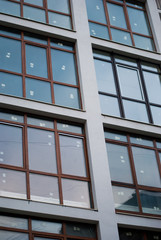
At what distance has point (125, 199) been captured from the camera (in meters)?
15.9

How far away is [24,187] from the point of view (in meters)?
14.7

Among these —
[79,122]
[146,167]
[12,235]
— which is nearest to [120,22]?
[79,122]

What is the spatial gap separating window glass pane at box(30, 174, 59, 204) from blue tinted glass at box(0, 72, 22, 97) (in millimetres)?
3369

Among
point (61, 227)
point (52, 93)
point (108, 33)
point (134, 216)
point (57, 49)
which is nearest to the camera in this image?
point (61, 227)

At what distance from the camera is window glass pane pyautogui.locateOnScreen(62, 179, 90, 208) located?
49.6 ft

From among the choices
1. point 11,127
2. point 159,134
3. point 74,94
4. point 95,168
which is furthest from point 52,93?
point 159,134

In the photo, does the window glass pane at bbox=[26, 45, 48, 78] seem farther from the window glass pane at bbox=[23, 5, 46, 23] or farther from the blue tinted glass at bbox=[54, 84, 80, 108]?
the window glass pane at bbox=[23, 5, 46, 23]

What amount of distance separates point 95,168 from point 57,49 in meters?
5.60

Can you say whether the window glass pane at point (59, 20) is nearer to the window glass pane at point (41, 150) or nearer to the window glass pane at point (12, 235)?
the window glass pane at point (41, 150)

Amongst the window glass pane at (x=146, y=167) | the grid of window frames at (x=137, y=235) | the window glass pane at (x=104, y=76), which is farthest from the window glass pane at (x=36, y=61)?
the grid of window frames at (x=137, y=235)

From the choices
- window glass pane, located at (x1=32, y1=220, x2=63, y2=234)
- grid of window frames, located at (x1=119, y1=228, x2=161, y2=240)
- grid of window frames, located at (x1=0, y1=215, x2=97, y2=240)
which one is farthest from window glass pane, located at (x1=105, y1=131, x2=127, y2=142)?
window glass pane, located at (x1=32, y1=220, x2=63, y2=234)

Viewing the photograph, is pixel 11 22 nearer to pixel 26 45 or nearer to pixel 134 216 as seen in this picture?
pixel 26 45

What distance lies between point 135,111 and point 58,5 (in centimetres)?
591

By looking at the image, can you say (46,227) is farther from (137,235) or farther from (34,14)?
(34,14)
